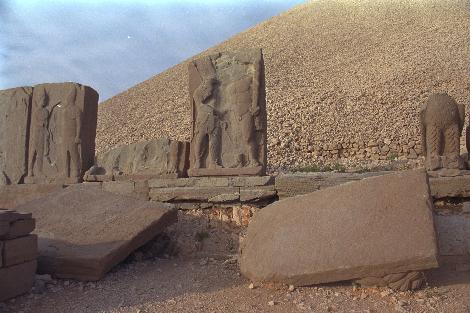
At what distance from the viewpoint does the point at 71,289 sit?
503 centimetres

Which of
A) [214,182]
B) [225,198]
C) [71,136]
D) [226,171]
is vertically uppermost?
→ [71,136]

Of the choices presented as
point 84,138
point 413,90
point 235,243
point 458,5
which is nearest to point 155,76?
point 413,90

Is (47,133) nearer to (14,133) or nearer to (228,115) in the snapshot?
(14,133)

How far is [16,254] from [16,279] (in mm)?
228

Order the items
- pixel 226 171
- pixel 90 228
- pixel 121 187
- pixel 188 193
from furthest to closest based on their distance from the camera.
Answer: pixel 121 187, pixel 226 171, pixel 188 193, pixel 90 228

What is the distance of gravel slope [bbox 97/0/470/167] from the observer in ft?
72.4

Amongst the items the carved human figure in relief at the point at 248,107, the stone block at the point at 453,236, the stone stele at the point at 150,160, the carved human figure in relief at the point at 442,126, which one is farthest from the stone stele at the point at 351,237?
the carved human figure in relief at the point at 442,126

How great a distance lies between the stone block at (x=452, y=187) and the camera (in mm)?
7418

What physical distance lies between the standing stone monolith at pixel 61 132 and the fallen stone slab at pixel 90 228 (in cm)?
227

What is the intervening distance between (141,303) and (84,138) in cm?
544

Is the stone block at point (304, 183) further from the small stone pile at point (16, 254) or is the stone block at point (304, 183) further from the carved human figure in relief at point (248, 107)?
the small stone pile at point (16, 254)

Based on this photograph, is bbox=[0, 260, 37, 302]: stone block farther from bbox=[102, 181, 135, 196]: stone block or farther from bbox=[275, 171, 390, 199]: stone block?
bbox=[275, 171, 390, 199]: stone block

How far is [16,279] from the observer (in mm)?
4738

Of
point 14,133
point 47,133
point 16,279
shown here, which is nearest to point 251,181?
point 16,279
